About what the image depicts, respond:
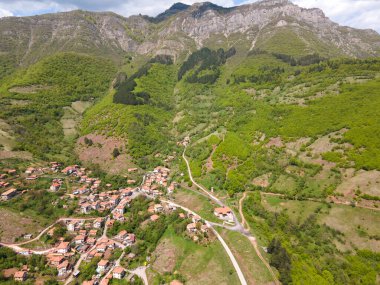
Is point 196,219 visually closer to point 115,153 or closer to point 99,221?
point 99,221

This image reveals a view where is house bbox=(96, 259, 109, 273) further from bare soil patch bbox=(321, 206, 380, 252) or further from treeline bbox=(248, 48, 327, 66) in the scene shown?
treeline bbox=(248, 48, 327, 66)

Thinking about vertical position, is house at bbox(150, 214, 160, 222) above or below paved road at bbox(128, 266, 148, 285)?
above

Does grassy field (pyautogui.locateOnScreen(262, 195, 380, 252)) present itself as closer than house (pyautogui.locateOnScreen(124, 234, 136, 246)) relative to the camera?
Yes

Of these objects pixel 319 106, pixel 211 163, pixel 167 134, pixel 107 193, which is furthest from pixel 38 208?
pixel 319 106

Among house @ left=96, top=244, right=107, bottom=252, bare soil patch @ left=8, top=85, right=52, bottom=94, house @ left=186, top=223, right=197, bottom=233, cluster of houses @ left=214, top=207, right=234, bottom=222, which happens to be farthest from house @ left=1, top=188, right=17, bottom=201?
bare soil patch @ left=8, top=85, right=52, bottom=94

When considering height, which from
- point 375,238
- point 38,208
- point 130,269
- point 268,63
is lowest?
point 130,269

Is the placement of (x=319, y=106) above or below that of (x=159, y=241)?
above

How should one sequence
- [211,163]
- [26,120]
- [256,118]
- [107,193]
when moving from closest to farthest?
1. [107,193]
2. [211,163]
3. [256,118]
4. [26,120]

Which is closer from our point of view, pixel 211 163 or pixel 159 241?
pixel 159 241

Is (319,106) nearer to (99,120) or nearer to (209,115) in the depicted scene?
(209,115)
